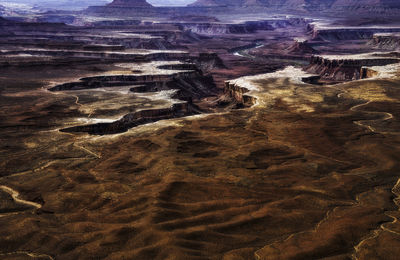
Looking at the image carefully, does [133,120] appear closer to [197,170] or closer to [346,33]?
[197,170]

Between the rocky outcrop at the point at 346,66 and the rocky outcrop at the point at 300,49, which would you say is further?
the rocky outcrop at the point at 300,49

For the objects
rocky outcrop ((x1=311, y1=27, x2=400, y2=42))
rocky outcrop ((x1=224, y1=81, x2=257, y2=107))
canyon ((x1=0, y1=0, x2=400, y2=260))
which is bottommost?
rocky outcrop ((x1=224, y1=81, x2=257, y2=107))

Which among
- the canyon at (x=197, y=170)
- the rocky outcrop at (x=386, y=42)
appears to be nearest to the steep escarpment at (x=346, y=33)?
the rocky outcrop at (x=386, y=42)

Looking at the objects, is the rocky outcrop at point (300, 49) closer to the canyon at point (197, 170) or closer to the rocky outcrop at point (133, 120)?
the canyon at point (197, 170)

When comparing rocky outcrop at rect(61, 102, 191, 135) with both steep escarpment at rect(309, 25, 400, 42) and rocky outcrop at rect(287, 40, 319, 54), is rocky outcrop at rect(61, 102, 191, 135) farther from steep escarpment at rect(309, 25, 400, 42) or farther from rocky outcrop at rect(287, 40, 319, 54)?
steep escarpment at rect(309, 25, 400, 42)

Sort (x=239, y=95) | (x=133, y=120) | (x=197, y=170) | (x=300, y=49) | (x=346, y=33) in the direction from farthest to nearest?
(x=346, y=33)
(x=300, y=49)
(x=239, y=95)
(x=133, y=120)
(x=197, y=170)

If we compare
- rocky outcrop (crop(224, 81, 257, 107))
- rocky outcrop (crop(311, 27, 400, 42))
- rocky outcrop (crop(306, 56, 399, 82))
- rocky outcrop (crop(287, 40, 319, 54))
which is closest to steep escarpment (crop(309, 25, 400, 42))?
rocky outcrop (crop(311, 27, 400, 42))

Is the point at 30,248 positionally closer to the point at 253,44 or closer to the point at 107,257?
the point at 107,257

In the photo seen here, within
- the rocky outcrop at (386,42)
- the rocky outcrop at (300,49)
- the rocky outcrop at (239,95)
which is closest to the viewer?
the rocky outcrop at (239,95)

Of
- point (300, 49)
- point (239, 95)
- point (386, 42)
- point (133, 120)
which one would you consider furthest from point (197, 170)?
point (386, 42)

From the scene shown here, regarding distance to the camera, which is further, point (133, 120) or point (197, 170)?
point (133, 120)

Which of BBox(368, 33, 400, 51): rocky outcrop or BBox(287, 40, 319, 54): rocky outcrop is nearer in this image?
BBox(368, 33, 400, 51): rocky outcrop

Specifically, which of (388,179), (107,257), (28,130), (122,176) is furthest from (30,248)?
(28,130)
